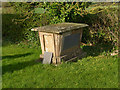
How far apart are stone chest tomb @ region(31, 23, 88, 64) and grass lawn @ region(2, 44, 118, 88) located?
379 millimetres

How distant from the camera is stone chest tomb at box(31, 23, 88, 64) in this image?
550 cm

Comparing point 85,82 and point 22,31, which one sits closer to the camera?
point 85,82

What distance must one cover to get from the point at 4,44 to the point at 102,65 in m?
6.05

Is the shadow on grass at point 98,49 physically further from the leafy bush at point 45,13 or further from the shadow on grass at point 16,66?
the shadow on grass at point 16,66

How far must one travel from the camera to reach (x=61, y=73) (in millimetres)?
4949

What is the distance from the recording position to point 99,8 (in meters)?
Result: 8.27

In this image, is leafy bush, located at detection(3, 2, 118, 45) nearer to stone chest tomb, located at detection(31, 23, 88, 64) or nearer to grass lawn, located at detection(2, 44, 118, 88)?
stone chest tomb, located at detection(31, 23, 88, 64)

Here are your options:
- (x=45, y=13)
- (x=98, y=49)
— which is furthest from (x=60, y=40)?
(x=45, y=13)

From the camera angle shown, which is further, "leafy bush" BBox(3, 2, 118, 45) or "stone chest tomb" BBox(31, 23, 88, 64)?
"leafy bush" BBox(3, 2, 118, 45)

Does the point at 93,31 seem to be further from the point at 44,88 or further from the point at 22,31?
the point at 44,88

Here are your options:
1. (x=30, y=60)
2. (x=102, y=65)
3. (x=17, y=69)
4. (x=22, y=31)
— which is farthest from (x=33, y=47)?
(x=102, y=65)

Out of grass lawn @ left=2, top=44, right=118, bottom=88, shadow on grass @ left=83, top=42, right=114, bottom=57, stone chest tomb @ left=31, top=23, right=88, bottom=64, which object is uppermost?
stone chest tomb @ left=31, top=23, right=88, bottom=64

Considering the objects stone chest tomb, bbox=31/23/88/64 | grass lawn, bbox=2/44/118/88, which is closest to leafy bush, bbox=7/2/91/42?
stone chest tomb, bbox=31/23/88/64

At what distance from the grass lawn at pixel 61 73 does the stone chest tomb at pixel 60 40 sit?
1.24ft
